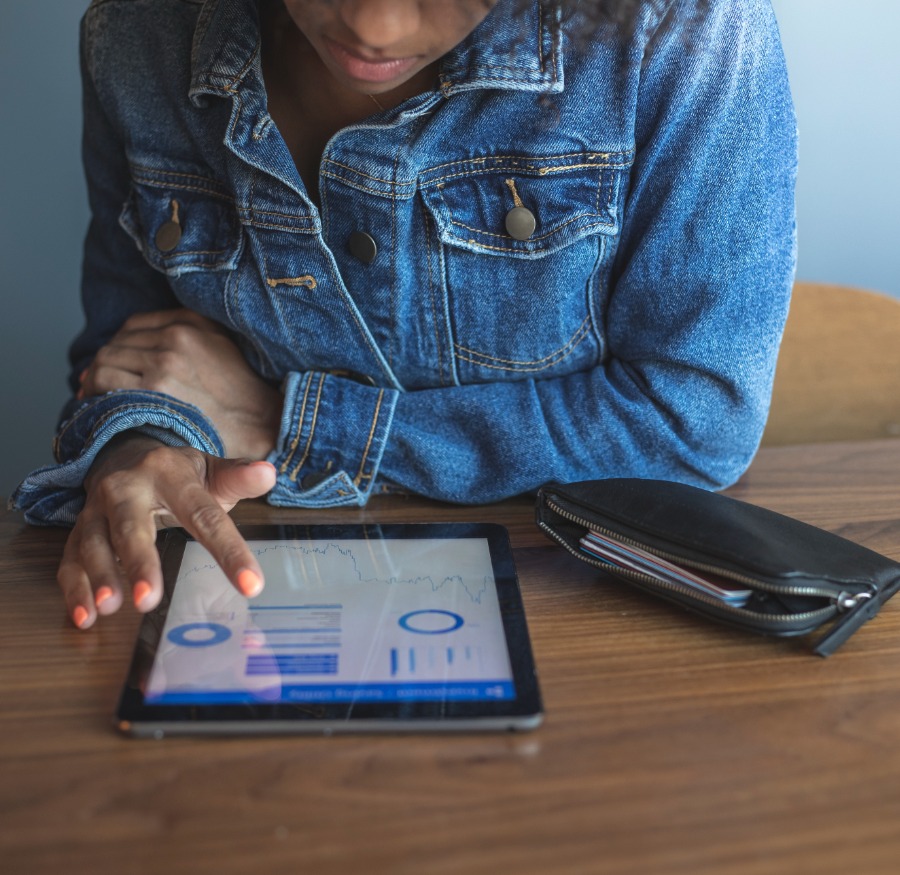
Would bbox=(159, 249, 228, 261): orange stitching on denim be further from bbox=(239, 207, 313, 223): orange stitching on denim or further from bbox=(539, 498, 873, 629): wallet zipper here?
bbox=(539, 498, 873, 629): wallet zipper

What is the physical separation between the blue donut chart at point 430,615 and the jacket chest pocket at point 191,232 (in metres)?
0.41

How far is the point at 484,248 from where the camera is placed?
853 millimetres

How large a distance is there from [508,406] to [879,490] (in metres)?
0.35

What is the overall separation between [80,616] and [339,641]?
182 mm

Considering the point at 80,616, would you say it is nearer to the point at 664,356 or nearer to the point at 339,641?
the point at 339,641

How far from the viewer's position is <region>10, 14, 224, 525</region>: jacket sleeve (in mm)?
806

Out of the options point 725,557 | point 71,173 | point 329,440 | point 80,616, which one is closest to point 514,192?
point 329,440

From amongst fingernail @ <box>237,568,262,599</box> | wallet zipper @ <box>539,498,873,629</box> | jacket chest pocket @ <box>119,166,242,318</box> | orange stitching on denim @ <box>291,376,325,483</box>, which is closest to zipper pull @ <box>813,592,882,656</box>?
wallet zipper @ <box>539,498,873,629</box>

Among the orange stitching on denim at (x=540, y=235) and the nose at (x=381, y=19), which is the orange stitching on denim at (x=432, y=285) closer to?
the orange stitching on denim at (x=540, y=235)

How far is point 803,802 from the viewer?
0.49 meters

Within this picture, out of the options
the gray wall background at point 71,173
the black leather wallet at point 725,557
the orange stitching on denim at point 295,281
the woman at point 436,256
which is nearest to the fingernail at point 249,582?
the woman at point 436,256

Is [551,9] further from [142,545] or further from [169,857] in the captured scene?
[169,857]

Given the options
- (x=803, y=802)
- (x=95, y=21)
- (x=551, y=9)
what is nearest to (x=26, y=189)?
(x=95, y=21)

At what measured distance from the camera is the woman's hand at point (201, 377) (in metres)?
0.89
